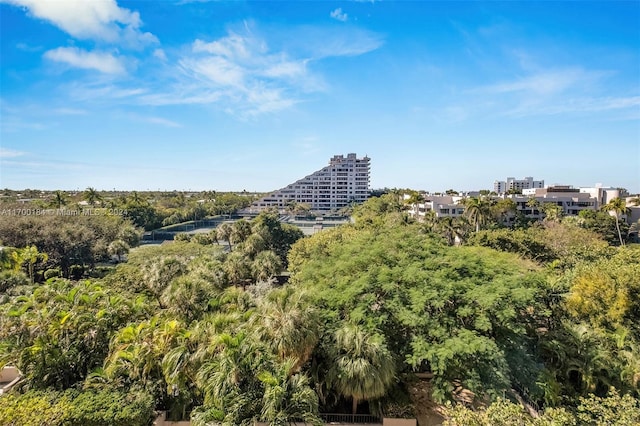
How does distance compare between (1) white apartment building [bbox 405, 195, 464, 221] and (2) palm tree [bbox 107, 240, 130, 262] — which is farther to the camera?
(1) white apartment building [bbox 405, 195, 464, 221]

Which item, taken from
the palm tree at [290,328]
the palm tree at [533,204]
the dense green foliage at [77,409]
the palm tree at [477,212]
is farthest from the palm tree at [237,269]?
the palm tree at [533,204]

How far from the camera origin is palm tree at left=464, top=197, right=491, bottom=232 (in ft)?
136

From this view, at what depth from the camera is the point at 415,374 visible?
13.9 metres

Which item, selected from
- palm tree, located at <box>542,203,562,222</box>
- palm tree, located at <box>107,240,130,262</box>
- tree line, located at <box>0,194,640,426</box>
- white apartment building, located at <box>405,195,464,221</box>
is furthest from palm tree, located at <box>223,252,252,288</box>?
palm tree, located at <box>542,203,562,222</box>

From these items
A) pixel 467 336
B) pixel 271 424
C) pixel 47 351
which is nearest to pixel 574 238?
pixel 467 336

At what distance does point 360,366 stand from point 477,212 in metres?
36.2

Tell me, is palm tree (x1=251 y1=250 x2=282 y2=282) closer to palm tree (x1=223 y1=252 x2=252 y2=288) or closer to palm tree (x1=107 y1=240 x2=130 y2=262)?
palm tree (x1=223 y1=252 x2=252 y2=288)

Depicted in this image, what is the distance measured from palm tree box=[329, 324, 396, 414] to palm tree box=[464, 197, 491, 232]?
34.9 m

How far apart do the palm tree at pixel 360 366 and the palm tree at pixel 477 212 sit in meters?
34.9

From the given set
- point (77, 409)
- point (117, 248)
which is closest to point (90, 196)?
point (117, 248)

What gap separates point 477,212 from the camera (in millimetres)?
41562

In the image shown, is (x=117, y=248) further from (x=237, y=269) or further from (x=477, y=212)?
(x=477, y=212)

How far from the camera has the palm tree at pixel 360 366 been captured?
10.7 meters

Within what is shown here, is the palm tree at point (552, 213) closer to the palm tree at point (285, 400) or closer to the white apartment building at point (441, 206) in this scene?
the white apartment building at point (441, 206)
